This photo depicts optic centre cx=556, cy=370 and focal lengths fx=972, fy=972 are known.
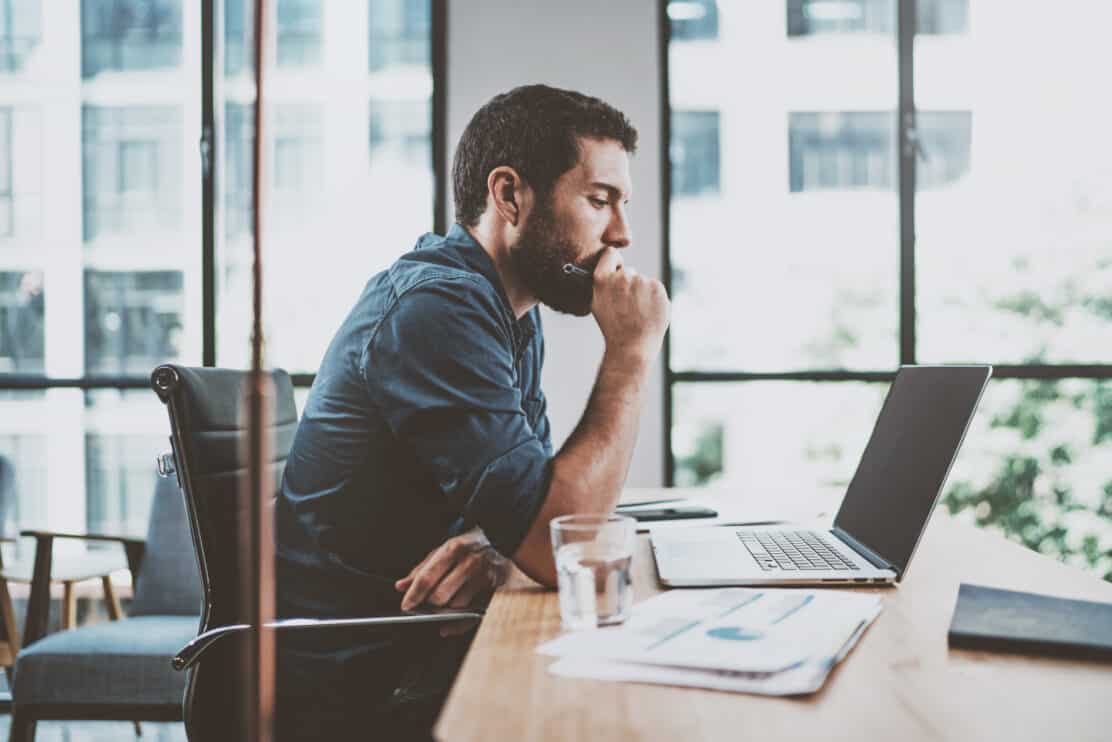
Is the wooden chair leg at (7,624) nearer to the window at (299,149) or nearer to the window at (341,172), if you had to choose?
the window at (341,172)

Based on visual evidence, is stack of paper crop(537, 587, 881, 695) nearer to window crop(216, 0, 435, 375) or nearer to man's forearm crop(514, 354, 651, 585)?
man's forearm crop(514, 354, 651, 585)

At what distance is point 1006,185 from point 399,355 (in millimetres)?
2609

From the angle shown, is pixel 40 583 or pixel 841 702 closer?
pixel 841 702

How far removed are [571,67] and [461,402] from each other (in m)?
2.14

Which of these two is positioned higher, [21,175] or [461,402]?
[21,175]

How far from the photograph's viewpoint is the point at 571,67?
3.09 meters

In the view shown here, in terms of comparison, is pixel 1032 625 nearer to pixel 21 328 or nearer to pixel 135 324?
pixel 135 324

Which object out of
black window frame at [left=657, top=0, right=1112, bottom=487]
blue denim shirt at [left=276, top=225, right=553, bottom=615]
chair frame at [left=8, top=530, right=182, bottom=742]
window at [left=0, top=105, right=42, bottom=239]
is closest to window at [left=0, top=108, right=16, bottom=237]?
window at [left=0, top=105, right=42, bottom=239]

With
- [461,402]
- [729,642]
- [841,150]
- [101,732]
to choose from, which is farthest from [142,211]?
[729,642]

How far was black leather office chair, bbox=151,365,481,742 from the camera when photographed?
4.32ft

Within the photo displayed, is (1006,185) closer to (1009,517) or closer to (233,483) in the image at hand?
(1009,517)

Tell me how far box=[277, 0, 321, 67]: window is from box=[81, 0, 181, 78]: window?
349 millimetres

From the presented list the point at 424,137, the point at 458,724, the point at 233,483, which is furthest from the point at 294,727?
the point at 424,137

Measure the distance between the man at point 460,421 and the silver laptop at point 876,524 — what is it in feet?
0.59
